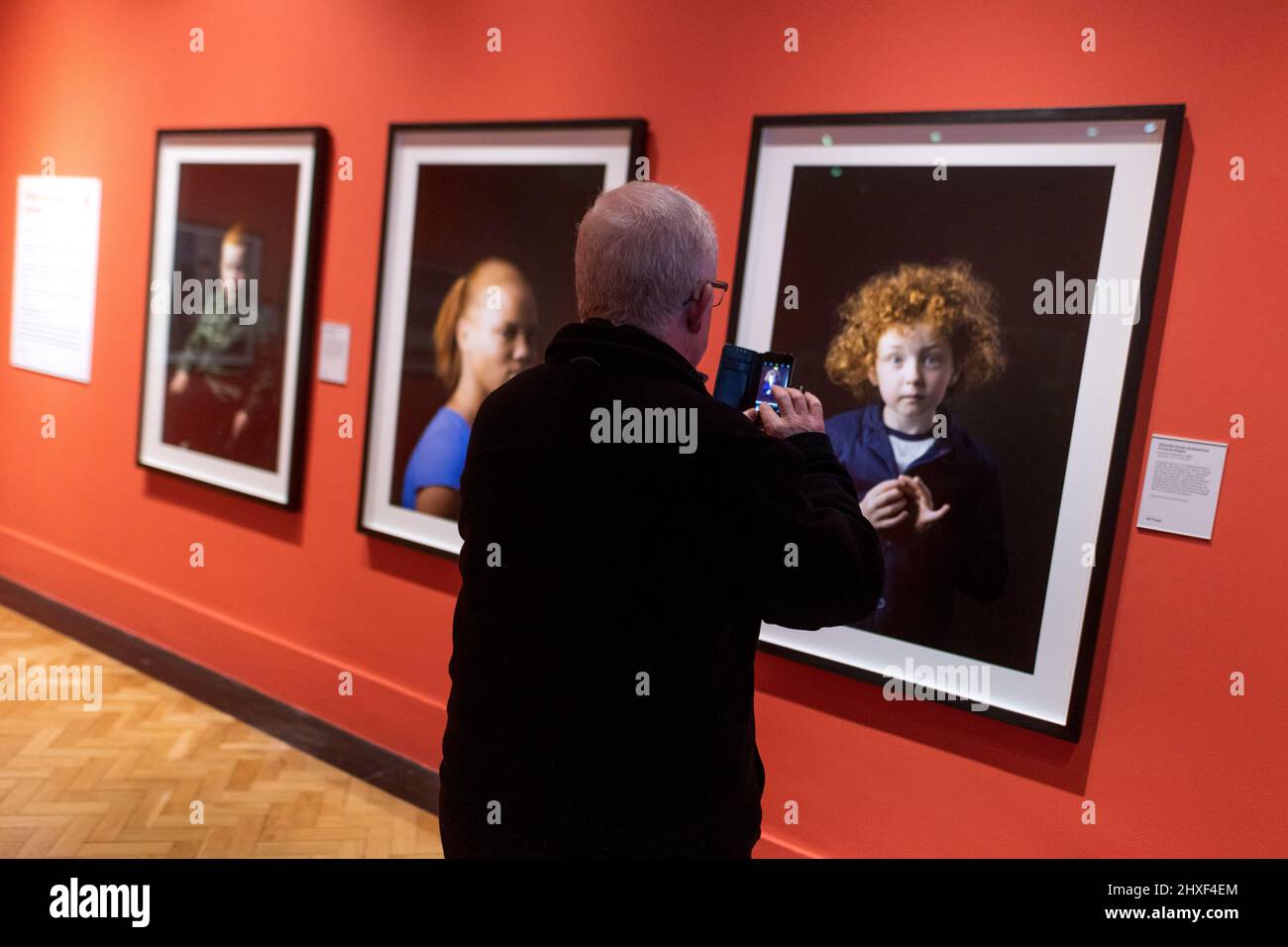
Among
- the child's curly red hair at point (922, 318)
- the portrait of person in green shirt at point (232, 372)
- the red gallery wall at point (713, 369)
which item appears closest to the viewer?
the red gallery wall at point (713, 369)

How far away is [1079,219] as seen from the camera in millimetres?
2400

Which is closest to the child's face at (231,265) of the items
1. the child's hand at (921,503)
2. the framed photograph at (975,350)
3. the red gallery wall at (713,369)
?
the red gallery wall at (713,369)

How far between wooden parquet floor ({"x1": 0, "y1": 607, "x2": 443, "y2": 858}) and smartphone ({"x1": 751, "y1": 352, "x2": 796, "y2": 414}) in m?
2.18

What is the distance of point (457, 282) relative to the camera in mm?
3592

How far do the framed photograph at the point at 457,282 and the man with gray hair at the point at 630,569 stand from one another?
6.01ft

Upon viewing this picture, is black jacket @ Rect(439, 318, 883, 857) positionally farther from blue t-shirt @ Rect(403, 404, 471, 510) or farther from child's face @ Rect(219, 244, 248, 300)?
child's face @ Rect(219, 244, 248, 300)

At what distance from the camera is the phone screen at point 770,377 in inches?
69.6

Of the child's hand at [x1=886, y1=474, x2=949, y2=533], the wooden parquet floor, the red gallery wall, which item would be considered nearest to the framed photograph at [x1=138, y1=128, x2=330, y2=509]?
the red gallery wall

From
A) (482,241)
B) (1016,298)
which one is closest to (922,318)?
(1016,298)

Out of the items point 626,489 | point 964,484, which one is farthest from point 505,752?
point 964,484

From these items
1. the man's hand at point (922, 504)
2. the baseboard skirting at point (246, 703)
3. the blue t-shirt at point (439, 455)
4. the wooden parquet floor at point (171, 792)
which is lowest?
the wooden parquet floor at point (171, 792)

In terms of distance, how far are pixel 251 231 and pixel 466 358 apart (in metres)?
1.41

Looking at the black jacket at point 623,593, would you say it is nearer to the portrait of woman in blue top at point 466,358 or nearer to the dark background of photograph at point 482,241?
the dark background of photograph at point 482,241

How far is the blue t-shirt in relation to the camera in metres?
3.63
